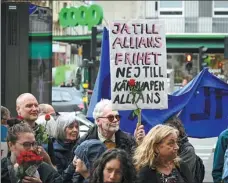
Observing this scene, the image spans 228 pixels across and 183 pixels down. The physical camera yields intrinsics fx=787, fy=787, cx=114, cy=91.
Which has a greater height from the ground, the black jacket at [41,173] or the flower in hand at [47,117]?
the flower in hand at [47,117]

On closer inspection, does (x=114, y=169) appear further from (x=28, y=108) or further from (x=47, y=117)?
(x=47, y=117)

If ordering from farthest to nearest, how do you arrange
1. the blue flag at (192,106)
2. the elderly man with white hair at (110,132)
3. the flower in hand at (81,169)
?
the blue flag at (192,106), the elderly man with white hair at (110,132), the flower in hand at (81,169)

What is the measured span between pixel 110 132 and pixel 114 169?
6.72 feet

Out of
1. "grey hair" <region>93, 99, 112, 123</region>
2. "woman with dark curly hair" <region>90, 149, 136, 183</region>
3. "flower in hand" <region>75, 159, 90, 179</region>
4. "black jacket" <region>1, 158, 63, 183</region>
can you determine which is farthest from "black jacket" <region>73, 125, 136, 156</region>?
"woman with dark curly hair" <region>90, 149, 136, 183</region>

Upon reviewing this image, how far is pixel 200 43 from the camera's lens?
3491 centimetres

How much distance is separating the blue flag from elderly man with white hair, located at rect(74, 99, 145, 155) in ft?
5.17

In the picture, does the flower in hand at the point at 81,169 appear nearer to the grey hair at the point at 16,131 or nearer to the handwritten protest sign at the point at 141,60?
the grey hair at the point at 16,131

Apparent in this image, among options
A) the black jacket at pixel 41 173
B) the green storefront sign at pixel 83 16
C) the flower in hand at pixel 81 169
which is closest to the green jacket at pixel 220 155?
the black jacket at pixel 41 173

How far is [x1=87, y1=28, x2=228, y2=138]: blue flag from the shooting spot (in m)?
9.11

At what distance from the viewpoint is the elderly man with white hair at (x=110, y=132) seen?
7301 millimetres

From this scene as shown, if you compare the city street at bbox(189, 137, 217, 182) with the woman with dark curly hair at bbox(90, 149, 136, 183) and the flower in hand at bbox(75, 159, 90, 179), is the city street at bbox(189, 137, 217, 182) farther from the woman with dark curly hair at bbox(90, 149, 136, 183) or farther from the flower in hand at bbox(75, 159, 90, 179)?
the woman with dark curly hair at bbox(90, 149, 136, 183)

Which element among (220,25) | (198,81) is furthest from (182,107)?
(220,25)

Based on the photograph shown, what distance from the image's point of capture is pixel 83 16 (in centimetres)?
4106

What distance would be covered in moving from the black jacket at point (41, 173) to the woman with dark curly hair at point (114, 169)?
87 cm
